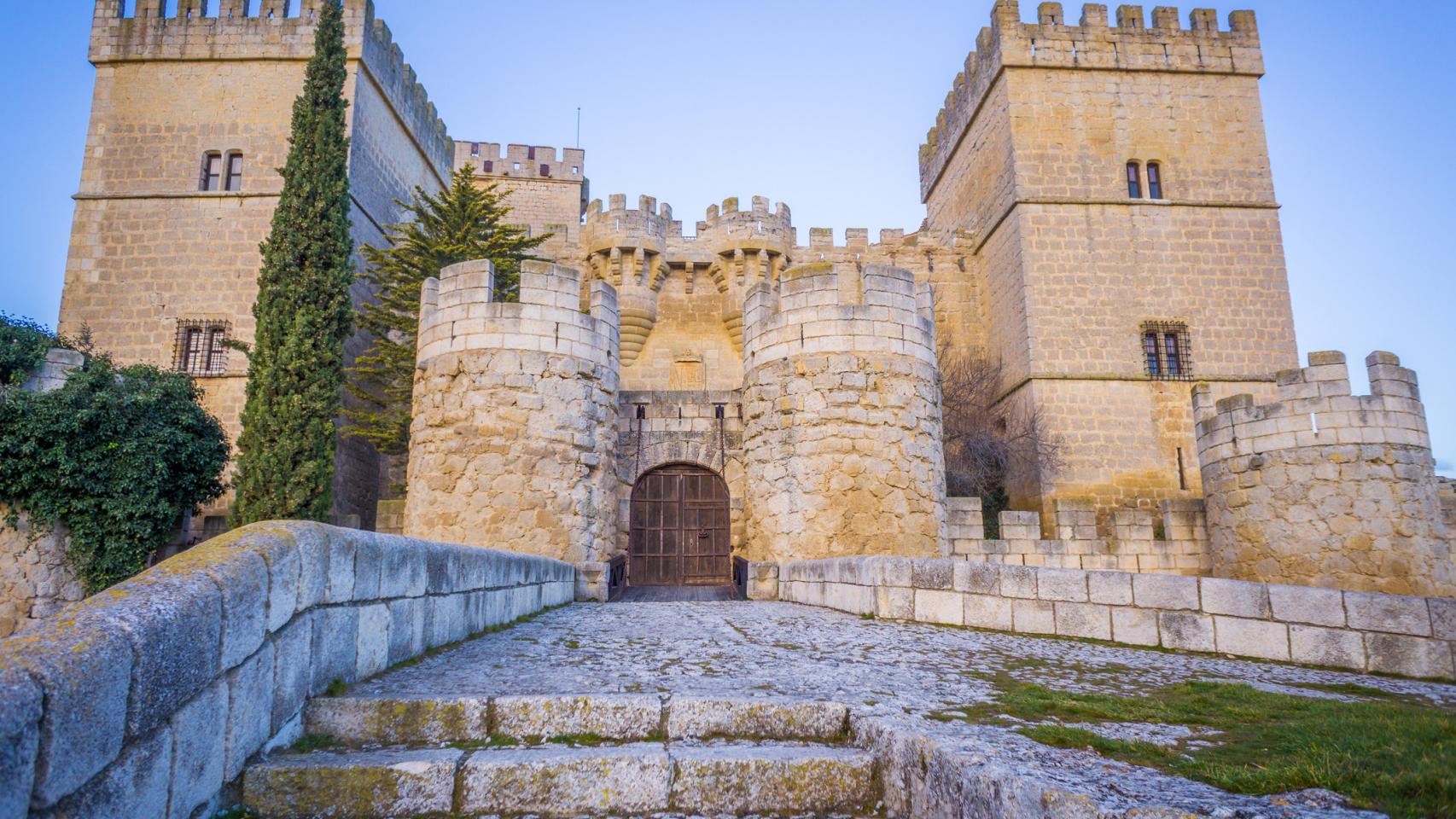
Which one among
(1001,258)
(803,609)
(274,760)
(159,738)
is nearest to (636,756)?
(274,760)

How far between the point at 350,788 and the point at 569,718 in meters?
0.81

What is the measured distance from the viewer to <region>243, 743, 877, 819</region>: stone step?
263 cm

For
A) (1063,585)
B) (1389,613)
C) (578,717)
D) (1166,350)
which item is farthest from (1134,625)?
(1166,350)

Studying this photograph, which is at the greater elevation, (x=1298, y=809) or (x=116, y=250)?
(x=116, y=250)

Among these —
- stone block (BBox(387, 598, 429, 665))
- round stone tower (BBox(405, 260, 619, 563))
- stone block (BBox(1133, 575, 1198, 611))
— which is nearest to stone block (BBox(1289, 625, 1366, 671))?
stone block (BBox(1133, 575, 1198, 611))

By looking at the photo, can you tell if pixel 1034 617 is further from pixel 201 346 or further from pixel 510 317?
pixel 201 346

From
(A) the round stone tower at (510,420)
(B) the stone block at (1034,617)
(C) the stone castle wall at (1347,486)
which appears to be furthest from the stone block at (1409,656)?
(C) the stone castle wall at (1347,486)

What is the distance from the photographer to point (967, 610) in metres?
6.56

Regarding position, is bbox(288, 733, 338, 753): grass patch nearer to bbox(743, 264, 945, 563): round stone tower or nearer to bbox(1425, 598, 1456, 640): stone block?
bbox(1425, 598, 1456, 640): stone block

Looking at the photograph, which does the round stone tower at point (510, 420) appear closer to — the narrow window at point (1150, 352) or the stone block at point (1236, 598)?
the stone block at point (1236, 598)

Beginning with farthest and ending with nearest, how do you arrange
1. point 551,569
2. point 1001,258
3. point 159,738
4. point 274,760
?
point 1001,258 < point 551,569 < point 274,760 < point 159,738

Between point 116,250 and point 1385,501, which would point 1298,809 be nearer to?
point 1385,501

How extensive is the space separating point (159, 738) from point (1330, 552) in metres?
13.4

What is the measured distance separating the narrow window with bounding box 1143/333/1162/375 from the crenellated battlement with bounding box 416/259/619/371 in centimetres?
1546
